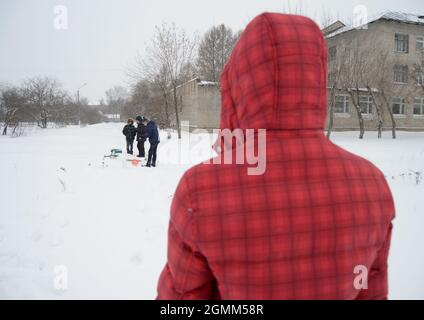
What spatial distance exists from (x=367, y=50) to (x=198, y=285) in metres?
23.6

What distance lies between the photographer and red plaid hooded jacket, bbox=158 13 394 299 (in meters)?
0.95

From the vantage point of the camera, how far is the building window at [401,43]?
2973 centimetres

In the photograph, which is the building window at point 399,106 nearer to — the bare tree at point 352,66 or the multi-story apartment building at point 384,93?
the multi-story apartment building at point 384,93

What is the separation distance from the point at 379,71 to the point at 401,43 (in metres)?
12.9

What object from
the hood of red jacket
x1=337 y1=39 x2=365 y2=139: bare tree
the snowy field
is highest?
x1=337 y1=39 x2=365 y2=139: bare tree

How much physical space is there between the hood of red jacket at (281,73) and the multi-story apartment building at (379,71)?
2018 centimetres

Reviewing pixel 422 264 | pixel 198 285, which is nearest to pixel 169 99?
pixel 422 264

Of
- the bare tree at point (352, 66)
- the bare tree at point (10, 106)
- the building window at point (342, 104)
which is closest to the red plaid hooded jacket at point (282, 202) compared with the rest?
the bare tree at point (352, 66)

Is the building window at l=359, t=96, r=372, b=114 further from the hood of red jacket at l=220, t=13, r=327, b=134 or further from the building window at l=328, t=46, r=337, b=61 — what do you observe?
the hood of red jacket at l=220, t=13, r=327, b=134

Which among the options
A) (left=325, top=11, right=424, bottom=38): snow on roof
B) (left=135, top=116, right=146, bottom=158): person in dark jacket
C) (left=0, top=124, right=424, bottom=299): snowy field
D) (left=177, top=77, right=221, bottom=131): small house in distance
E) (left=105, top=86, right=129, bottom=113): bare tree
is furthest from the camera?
(left=105, top=86, right=129, bottom=113): bare tree

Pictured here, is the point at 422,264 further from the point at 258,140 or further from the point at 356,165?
the point at 258,140

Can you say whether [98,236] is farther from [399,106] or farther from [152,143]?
[399,106]

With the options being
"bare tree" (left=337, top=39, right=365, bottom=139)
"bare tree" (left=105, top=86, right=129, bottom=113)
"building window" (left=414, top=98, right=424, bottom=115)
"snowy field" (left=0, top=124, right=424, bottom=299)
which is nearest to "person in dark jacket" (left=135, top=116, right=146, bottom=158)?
"snowy field" (left=0, top=124, right=424, bottom=299)

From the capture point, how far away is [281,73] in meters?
0.98
